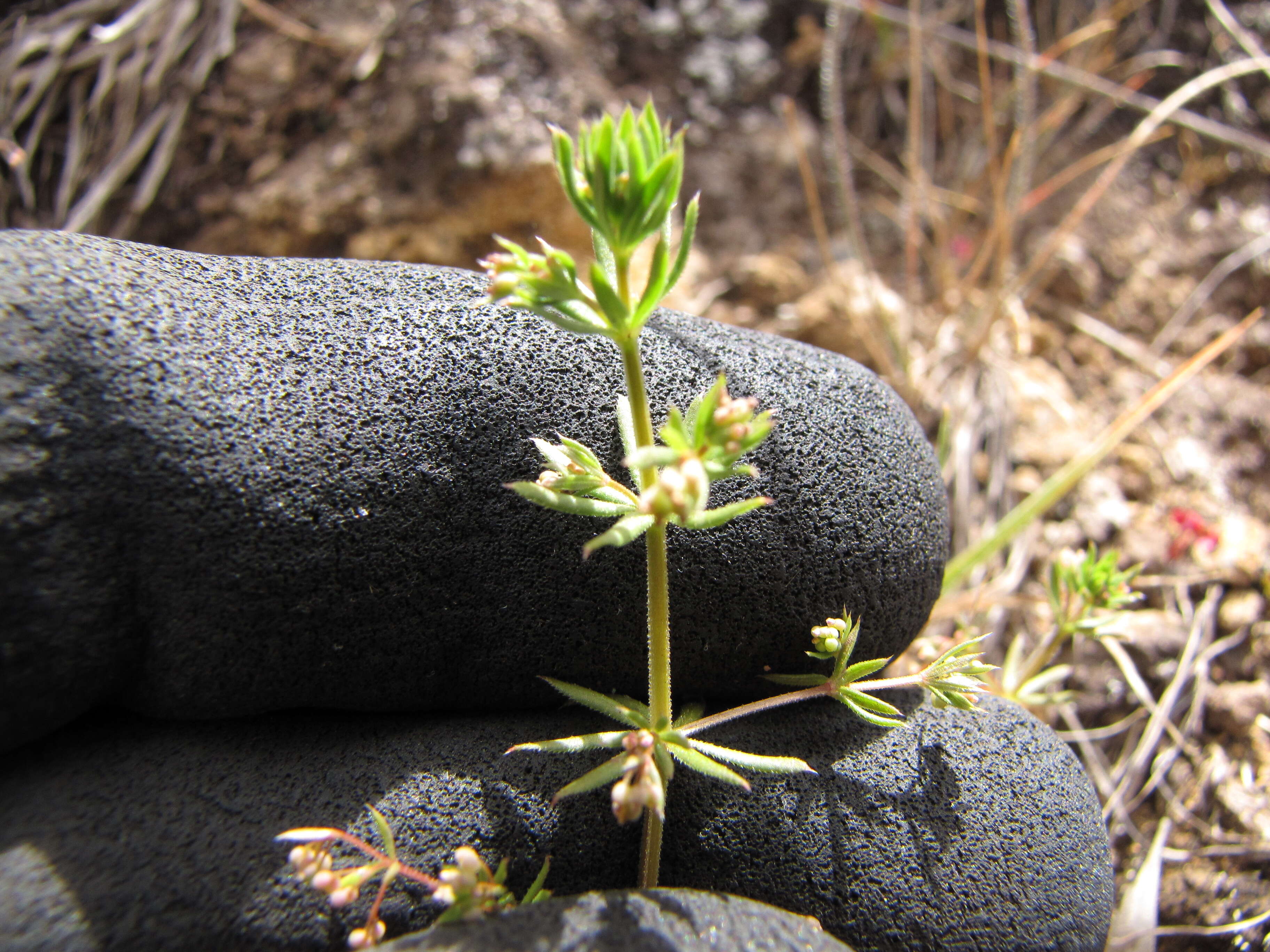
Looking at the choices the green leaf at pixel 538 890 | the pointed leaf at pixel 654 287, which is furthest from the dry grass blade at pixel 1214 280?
the green leaf at pixel 538 890

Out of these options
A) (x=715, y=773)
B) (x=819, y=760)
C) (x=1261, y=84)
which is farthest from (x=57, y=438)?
(x=1261, y=84)

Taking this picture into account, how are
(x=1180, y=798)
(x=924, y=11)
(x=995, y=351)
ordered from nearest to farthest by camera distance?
(x=1180, y=798), (x=995, y=351), (x=924, y=11)

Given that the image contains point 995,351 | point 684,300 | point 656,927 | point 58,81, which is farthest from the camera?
point 684,300

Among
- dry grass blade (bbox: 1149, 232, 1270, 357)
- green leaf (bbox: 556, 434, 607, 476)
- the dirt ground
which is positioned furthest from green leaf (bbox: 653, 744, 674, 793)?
dry grass blade (bbox: 1149, 232, 1270, 357)

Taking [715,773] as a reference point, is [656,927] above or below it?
below

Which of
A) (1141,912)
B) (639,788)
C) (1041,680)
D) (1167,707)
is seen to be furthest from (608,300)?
(1167,707)

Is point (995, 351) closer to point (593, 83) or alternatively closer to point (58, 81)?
point (593, 83)

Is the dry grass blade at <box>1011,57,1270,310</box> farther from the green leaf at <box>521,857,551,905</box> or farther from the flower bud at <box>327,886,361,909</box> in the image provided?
the flower bud at <box>327,886,361,909</box>

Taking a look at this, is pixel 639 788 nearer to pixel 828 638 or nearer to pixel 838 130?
pixel 828 638
